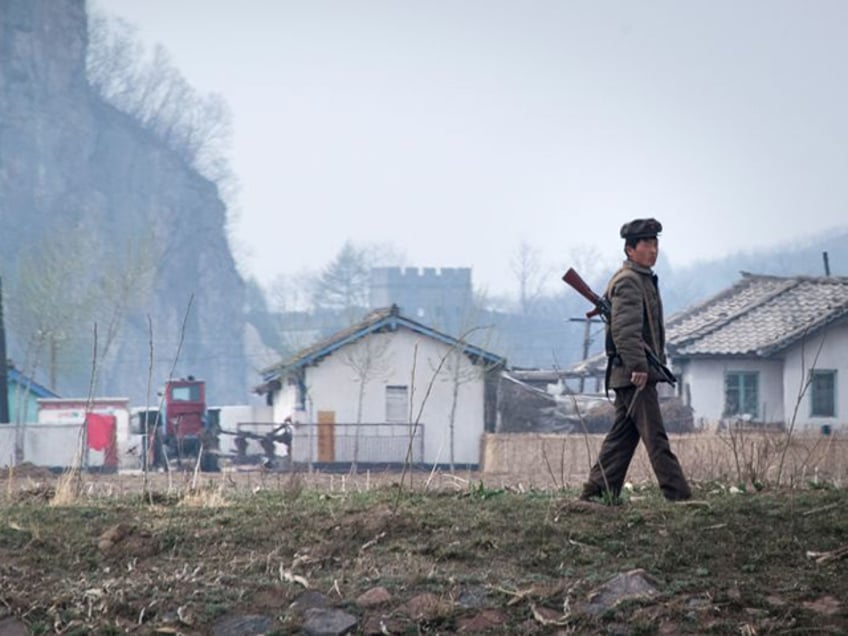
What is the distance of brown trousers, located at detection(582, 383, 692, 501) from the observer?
32.3 feet

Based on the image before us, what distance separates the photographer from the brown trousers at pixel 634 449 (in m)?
9.86

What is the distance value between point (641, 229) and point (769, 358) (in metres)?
41.4

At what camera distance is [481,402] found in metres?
48.7

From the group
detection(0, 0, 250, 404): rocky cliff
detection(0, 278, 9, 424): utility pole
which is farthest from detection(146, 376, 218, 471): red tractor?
detection(0, 0, 250, 404): rocky cliff

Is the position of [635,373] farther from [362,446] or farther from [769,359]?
→ [769,359]

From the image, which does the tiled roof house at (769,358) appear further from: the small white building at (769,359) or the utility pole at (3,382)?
the utility pole at (3,382)

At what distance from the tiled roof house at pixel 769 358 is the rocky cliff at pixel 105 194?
55.8 meters

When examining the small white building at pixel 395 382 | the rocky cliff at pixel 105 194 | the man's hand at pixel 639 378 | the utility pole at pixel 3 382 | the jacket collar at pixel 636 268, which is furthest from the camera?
the rocky cliff at pixel 105 194

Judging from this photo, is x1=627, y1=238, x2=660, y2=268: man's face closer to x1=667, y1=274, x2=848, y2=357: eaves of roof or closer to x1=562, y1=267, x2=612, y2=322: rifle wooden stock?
x1=562, y1=267, x2=612, y2=322: rifle wooden stock

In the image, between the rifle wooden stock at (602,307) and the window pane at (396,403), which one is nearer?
the rifle wooden stock at (602,307)

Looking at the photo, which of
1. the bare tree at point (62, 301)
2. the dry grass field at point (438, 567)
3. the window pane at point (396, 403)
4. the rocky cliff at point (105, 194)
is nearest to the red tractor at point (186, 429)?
the window pane at point (396, 403)

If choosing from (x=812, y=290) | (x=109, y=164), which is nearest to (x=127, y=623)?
(x=812, y=290)

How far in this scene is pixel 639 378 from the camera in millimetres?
9742

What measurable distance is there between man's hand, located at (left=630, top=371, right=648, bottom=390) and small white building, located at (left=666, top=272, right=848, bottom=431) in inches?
1494
